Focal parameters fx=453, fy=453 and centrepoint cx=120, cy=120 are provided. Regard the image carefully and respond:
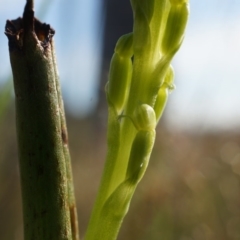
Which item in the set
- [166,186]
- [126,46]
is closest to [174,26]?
[126,46]

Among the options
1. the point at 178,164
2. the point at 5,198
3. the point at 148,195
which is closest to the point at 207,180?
the point at 178,164

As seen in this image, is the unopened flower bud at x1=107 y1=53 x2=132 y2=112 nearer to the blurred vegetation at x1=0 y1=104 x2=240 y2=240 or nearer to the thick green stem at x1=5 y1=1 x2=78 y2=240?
the thick green stem at x1=5 y1=1 x2=78 y2=240

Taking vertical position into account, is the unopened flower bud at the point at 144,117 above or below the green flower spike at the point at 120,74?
below

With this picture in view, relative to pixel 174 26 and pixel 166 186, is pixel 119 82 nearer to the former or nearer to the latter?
pixel 174 26

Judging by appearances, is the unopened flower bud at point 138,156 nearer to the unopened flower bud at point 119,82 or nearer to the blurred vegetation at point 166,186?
the unopened flower bud at point 119,82

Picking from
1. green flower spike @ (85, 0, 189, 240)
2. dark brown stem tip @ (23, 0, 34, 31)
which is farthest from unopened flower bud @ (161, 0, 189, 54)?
dark brown stem tip @ (23, 0, 34, 31)

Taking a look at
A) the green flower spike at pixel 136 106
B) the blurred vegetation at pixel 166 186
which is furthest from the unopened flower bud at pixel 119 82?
the blurred vegetation at pixel 166 186
